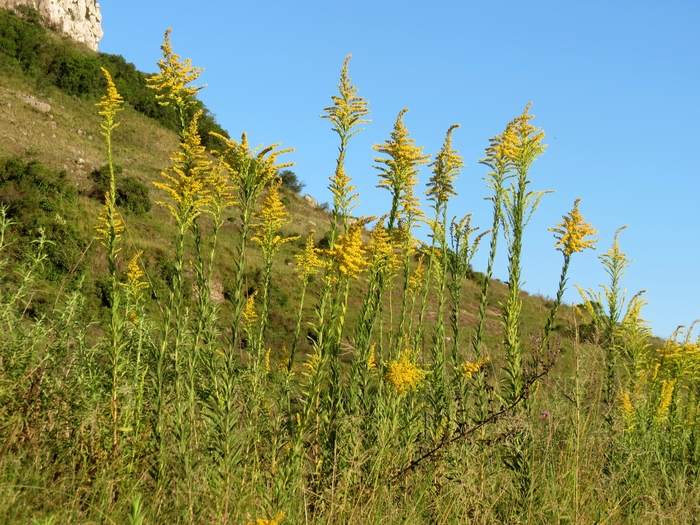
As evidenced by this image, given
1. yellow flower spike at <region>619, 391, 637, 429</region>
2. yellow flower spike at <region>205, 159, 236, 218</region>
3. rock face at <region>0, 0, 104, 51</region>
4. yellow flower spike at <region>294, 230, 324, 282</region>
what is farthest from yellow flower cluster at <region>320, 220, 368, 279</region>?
rock face at <region>0, 0, 104, 51</region>

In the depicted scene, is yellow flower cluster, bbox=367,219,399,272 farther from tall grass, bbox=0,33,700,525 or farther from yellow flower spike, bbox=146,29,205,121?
yellow flower spike, bbox=146,29,205,121

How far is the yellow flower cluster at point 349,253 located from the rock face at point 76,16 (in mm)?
73026

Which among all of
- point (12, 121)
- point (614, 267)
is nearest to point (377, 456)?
point (614, 267)

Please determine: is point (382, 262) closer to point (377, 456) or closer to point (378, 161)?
point (378, 161)

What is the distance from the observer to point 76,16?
78.4 m

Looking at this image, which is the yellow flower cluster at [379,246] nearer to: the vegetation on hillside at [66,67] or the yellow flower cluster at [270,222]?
the yellow flower cluster at [270,222]

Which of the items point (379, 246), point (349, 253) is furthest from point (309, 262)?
point (349, 253)

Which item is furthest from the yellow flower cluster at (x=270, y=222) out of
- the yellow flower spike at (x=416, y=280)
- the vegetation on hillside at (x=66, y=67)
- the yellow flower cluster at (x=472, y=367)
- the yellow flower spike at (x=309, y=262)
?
the vegetation on hillside at (x=66, y=67)

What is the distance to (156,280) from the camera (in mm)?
16812

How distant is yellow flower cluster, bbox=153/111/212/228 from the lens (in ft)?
10.9

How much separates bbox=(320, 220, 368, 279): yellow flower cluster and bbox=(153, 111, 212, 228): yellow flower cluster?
72 cm

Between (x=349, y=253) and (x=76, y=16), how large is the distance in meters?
87.0

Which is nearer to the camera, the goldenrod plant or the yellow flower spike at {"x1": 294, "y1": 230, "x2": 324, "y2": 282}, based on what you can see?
the goldenrod plant

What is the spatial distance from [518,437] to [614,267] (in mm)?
2577
